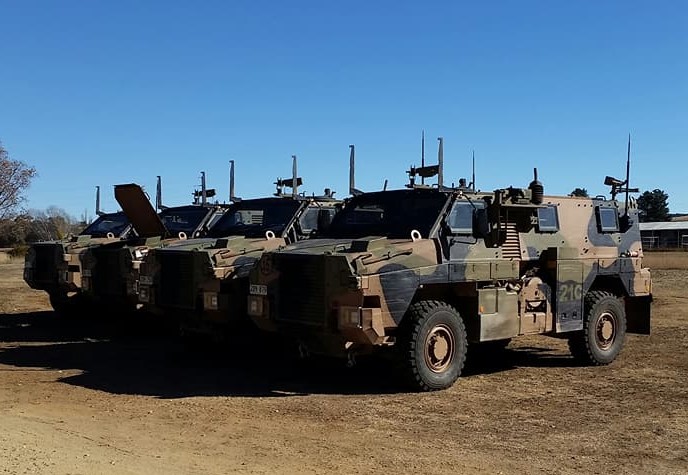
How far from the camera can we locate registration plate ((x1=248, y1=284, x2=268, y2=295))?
352 inches

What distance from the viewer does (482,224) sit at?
30.4ft

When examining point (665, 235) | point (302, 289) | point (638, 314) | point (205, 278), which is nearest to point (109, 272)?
point (205, 278)

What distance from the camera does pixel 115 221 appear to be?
1584cm

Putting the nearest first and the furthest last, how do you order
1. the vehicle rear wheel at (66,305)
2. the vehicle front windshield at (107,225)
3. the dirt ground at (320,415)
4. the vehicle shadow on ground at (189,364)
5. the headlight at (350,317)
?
the dirt ground at (320,415), the headlight at (350,317), the vehicle shadow on ground at (189,364), the vehicle rear wheel at (66,305), the vehicle front windshield at (107,225)

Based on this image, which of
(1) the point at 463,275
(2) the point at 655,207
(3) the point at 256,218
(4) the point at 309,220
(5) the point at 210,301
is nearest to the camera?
(1) the point at 463,275

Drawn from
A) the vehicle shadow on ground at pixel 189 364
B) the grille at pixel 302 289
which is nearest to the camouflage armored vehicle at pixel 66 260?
the vehicle shadow on ground at pixel 189 364

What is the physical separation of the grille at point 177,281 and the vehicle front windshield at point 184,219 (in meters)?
2.40

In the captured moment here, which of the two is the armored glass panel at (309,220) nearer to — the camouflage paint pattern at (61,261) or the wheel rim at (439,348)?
the wheel rim at (439,348)

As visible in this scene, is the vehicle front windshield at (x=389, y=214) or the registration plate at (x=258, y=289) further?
the vehicle front windshield at (x=389, y=214)

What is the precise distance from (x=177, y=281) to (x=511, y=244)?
4.36 meters

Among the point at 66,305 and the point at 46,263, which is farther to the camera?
the point at 66,305

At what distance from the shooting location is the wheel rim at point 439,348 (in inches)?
340

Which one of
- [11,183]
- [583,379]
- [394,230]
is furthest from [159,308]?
[11,183]

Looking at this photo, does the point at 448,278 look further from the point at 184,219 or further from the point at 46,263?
the point at 46,263
